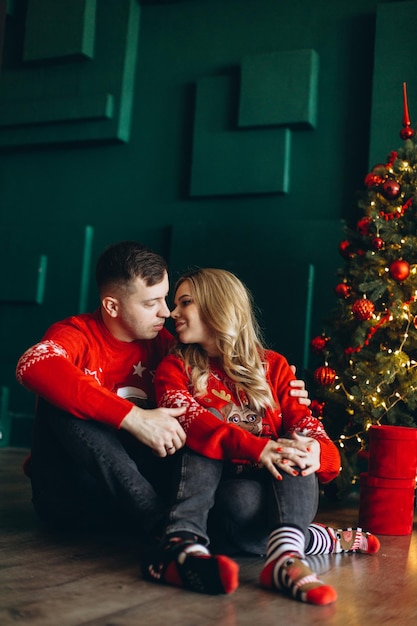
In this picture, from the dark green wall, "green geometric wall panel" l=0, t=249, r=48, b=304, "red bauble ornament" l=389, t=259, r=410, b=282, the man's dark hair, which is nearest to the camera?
the man's dark hair

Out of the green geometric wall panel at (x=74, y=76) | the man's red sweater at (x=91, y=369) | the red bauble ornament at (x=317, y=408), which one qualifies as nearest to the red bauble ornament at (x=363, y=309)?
the red bauble ornament at (x=317, y=408)

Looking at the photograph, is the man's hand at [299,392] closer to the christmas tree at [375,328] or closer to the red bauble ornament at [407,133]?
the christmas tree at [375,328]

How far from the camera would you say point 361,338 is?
9.34ft

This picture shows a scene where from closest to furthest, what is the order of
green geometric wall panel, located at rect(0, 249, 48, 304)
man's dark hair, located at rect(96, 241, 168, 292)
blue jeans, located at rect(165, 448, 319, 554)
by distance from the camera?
blue jeans, located at rect(165, 448, 319, 554)
man's dark hair, located at rect(96, 241, 168, 292)
green geometric wall panel, located at rect(0, 249, 48, 304)

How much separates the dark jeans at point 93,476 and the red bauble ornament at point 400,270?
1.23 m

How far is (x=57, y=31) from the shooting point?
13.9ft

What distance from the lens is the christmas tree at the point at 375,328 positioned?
2816 mm

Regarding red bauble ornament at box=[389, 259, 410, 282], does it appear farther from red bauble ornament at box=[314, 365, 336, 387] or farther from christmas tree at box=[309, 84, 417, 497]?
red bauble ornament at box=[314, 365, 336, 387]

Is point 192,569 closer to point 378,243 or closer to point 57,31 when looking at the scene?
point 378,243

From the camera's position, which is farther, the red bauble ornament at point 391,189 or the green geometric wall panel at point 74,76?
the green geometric wall panel at point 74,76

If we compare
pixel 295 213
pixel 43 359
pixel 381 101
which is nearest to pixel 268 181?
pixel 295 213

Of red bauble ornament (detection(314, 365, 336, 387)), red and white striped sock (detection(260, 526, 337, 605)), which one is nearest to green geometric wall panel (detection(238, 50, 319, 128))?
red bauble ornament (detection(314, 365, 336, 387))

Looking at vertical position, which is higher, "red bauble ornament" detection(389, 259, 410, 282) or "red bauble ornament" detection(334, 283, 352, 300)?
"red bauble ornament" detection(389, 259, 410, 282)

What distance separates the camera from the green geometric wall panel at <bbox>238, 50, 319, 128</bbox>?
12.2 ft
